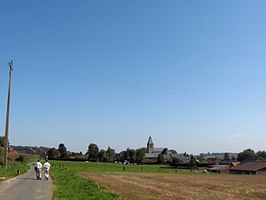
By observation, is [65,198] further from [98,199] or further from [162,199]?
[162,199]

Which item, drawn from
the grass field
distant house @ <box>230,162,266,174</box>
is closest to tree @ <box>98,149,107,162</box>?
distant house @ <box>230,162,266,174</box>

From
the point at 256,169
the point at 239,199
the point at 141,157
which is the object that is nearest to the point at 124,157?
the point at 141,157

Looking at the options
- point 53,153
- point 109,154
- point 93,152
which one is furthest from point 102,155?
point 53,153

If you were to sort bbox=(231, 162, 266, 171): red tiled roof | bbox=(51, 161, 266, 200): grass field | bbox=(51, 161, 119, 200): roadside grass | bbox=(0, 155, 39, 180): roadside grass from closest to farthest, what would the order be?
bbox=(51, 161, 119, 200): roadside grass < bbox=(51, 161, 266, 200): grass field < bbox=(0, 155, 39, 180): roadside grass < bbox=(231, 162, 266, 171): red tiled roof

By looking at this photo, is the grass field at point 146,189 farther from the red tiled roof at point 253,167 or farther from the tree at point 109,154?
the tree at point 109,154

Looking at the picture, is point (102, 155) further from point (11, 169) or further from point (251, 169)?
point (11, 169)

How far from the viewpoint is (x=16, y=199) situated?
16797 mm

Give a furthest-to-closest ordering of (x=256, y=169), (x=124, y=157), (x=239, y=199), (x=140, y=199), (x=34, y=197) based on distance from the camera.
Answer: (x=124, y=157) < (x=256, y=169) < (x=239, y=199) < (x=140, y=199) < (x=34, y=197)

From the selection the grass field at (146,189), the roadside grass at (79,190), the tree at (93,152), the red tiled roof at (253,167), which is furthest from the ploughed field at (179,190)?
the tree at (93,152)

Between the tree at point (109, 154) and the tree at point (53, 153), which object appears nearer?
the tree at point (109, 154)

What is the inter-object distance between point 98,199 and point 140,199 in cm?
404

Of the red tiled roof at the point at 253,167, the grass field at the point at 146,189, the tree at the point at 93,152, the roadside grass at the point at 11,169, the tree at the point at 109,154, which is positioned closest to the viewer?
the grass field at the point at 146,189

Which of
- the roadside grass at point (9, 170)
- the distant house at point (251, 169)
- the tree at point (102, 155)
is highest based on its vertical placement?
the tree at point (102, 155)

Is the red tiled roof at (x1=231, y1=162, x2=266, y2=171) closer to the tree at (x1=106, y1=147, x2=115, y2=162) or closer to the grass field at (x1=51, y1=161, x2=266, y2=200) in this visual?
the tree at (x1=106, y1=147, x2=115, y2=162)
